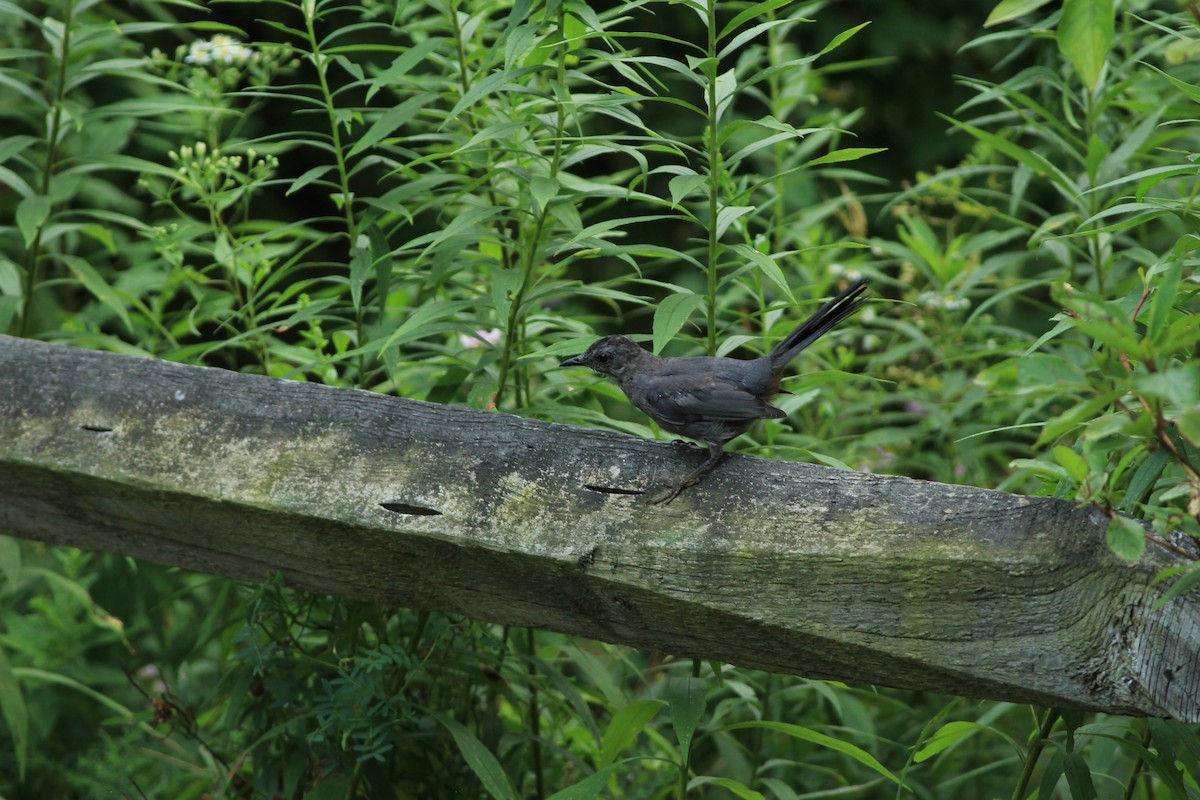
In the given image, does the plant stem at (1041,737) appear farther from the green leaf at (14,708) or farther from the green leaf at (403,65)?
the green leaf at (14,708)

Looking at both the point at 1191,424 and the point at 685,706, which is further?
the point at 685,706

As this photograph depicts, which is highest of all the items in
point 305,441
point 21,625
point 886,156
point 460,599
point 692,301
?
point 692,301

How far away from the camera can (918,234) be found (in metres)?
3.08

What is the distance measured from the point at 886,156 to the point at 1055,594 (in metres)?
4.02

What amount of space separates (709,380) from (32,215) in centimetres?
154

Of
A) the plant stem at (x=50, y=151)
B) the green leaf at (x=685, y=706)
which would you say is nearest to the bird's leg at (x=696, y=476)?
the green leaf at (x=685, y=706)

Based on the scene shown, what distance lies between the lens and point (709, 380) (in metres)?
2.08

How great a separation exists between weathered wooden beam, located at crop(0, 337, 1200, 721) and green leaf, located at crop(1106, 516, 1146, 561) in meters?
0.15

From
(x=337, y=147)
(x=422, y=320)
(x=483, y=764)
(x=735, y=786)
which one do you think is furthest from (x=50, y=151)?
(x=735, y=786)

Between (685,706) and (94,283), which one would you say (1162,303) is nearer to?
(685,706)

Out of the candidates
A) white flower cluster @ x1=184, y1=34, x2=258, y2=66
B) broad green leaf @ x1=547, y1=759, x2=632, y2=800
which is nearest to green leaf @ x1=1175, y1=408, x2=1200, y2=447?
broad green leaf @ x1=547, y1=759, x2=632, y2=800

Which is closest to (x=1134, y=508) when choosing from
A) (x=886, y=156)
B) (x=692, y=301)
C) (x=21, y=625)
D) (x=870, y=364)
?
(x=692, y=301)

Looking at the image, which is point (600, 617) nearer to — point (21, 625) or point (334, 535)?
point (334, 535)

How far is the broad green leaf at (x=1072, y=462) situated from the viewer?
1372 mm
